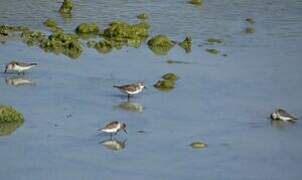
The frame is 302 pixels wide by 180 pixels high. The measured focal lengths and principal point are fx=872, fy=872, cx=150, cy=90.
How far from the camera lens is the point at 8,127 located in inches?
1093

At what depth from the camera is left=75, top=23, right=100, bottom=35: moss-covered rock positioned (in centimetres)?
4119

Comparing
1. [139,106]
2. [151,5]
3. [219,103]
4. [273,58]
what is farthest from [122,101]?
[151,5]

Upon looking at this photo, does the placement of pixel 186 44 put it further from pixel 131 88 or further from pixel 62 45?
pixel 131 88

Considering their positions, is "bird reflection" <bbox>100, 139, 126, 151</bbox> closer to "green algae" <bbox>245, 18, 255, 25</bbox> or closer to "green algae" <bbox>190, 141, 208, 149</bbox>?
"green algae" <bbox>190, 141, 208, 149</bbox>

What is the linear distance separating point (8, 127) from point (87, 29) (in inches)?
558

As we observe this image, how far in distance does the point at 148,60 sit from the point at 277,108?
780cm

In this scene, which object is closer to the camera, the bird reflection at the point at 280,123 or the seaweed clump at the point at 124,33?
the bird reflection at the point at 280,123

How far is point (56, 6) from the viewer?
47750mm

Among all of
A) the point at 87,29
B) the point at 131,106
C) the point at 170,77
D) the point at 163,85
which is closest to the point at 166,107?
the point at 131,106

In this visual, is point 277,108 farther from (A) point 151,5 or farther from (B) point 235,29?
(A) point 151,5

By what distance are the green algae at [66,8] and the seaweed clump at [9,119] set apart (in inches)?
725

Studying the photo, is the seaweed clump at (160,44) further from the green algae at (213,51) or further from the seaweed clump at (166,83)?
the seaweed clump at (166,83)

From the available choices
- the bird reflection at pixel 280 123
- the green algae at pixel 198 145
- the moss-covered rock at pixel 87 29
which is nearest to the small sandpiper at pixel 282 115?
the bird reflection at pixel 280 123

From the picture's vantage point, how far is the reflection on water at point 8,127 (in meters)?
27.5
